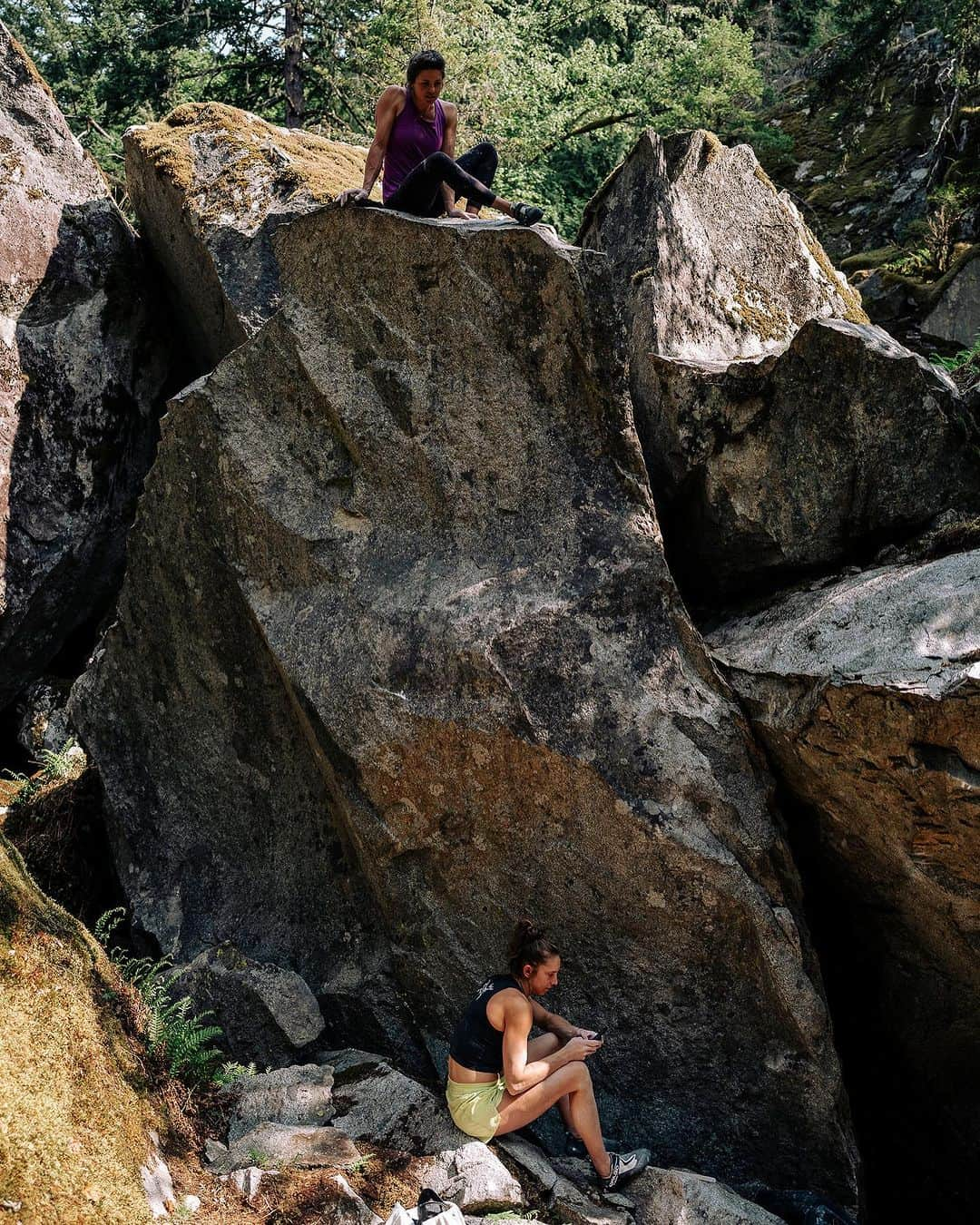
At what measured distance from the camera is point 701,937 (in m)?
7.13

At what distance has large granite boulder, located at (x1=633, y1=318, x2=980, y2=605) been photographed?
311 inches

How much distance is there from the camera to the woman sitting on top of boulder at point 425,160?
25.4 ft

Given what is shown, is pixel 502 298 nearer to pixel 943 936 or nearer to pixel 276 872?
pixel 276 872

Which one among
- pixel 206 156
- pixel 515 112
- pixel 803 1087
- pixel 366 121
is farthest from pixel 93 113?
pixel 803 1087

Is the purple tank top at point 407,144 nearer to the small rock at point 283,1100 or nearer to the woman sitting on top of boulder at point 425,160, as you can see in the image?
the woman sitting on top of boulder at point 425,160

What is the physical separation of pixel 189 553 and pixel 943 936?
20.5 feet

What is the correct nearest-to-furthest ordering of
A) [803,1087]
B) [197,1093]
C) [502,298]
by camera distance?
[197,1093], [803,1087], [502,298]

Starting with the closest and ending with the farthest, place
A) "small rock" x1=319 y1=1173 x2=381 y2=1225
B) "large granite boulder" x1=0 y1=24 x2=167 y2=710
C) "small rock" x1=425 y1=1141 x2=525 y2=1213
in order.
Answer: "small rock" x1=319 y1=1173 x2=381 y2=1225, "small rock" x1=425 y1=1141 x2=525 y2=1213, "large granite boulder" x1=0 y1=24 x2=167 y2=710

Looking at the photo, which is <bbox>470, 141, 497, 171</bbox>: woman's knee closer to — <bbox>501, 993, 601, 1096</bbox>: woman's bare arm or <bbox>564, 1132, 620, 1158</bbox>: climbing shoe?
<bbox>501, 993, 601, 1096</bbox>: woman's bare arm

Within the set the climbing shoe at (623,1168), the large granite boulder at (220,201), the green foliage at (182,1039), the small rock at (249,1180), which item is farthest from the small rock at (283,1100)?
the large granite boulder at (220,201)

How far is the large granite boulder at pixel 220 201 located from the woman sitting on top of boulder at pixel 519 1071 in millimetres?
6816

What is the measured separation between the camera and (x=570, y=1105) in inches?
259

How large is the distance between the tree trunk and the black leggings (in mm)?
11907

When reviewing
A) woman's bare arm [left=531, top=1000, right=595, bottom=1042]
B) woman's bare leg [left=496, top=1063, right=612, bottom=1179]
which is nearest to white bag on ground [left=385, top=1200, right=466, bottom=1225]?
woman's bare leg [left=496, top=1063, right=612, bottom=1179]
